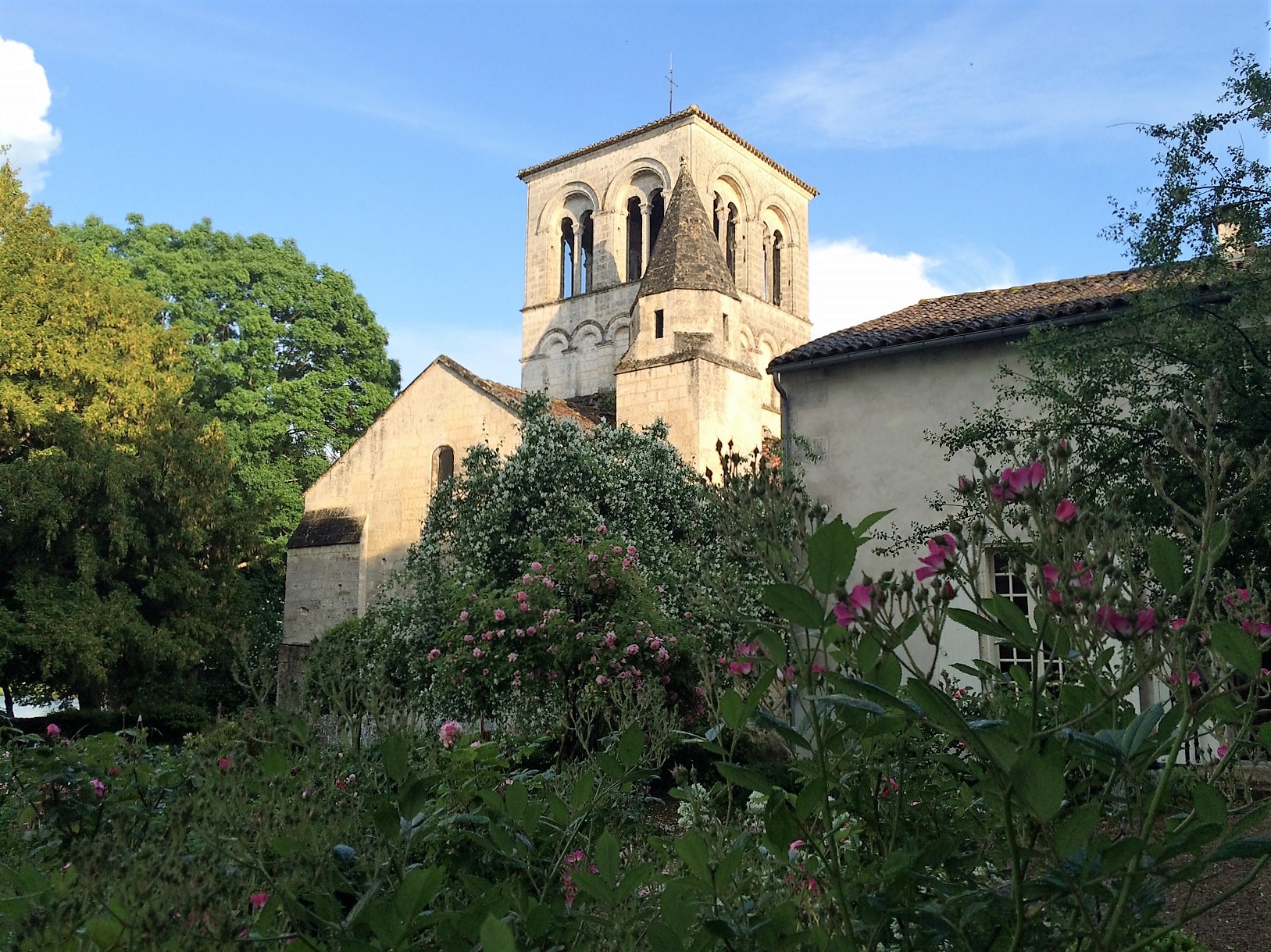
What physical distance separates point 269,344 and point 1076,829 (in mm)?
28119

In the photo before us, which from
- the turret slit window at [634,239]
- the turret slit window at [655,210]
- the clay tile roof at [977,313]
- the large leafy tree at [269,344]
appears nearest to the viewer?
the clay tile roof at [977,313]

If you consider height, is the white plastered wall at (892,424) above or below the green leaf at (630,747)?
above

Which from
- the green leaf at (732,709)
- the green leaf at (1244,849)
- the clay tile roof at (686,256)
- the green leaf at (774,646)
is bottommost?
the green leaf at (1244,849)

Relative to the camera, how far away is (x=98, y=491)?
62.2 ft

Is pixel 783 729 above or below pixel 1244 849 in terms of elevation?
above

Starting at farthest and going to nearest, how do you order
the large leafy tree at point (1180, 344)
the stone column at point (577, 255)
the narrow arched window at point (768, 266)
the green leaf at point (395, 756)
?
1. the narrow arched window at point (768, 266)
2. the stone column at point (577, 255)
3. the large leafy tree at point (1180, 344)
4. the green leaf at point (395, 756)

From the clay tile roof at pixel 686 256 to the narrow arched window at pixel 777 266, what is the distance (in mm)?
13655

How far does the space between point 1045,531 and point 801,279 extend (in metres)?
34.0

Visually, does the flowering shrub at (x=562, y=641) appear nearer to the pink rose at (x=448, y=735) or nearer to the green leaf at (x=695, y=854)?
the pink rose at (x=448, y=735)

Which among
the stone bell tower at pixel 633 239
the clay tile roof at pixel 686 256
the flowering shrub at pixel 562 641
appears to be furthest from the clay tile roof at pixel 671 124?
the flowering shrub at pixel 562 641

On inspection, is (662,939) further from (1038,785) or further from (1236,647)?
(1236,647)

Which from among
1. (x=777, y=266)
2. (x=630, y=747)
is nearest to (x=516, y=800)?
(x=630, y=747)

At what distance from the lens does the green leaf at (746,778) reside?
1904 mm

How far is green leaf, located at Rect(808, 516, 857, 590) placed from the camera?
1.70 m
